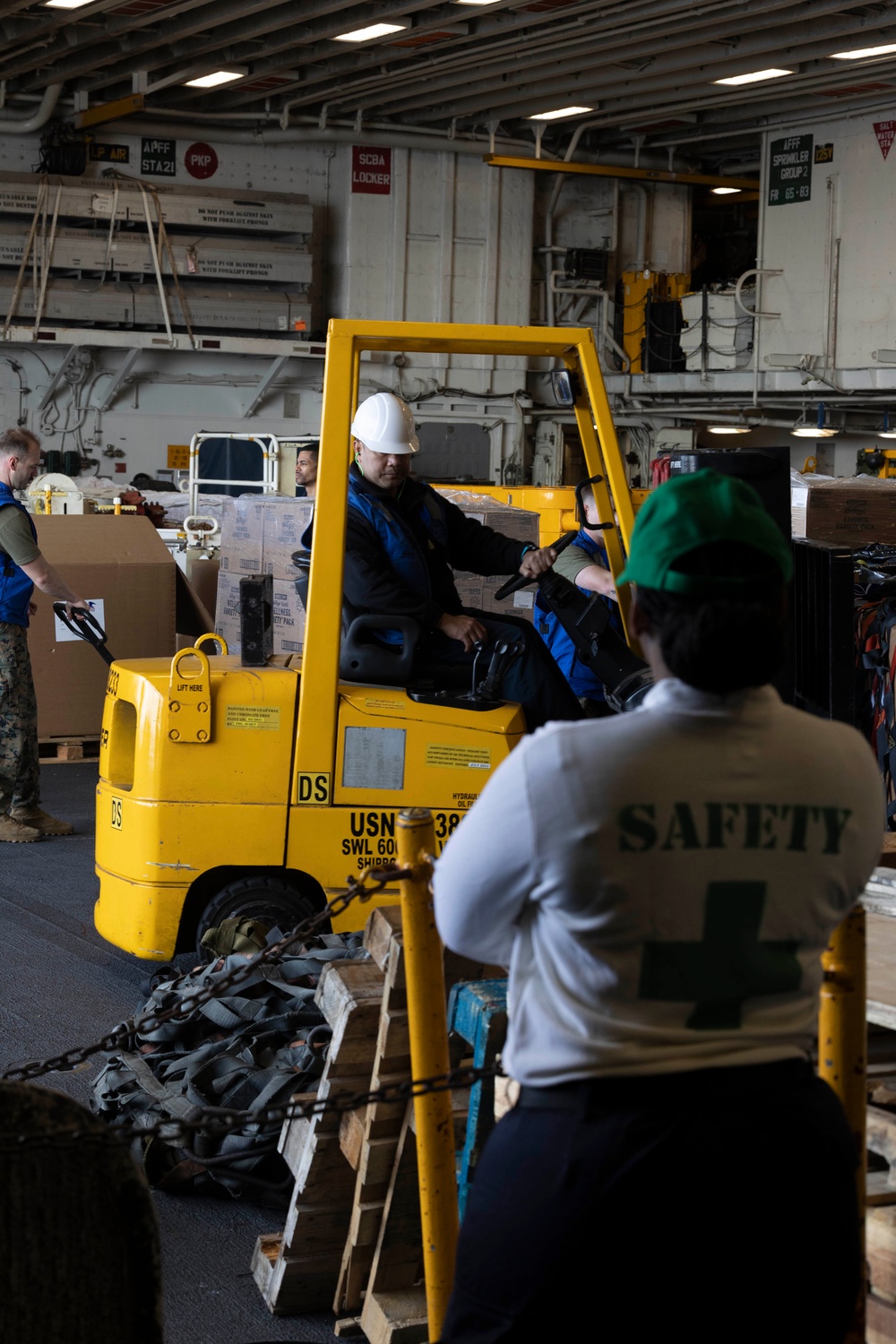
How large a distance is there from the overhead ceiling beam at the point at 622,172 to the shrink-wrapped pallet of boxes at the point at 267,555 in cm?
969

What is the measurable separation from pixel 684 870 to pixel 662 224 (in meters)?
18.9

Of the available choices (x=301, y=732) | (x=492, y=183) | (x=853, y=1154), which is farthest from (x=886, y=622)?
(x=492, y=183)

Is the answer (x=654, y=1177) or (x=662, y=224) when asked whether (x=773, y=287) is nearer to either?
(x=662, y=224)

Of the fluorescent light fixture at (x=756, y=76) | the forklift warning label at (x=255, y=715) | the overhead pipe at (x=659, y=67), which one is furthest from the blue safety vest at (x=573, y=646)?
the fluorescent light fixture at (x=756, y=76)

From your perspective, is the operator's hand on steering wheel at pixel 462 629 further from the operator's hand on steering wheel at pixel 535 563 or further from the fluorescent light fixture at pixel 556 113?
the fluorescent light fixture at pixel 556 113

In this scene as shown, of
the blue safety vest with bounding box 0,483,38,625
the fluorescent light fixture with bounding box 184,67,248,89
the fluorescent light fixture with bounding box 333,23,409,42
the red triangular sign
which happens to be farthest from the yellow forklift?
the red triangular sign

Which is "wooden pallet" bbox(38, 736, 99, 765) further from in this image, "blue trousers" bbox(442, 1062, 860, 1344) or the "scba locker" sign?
the "scba locker" sign

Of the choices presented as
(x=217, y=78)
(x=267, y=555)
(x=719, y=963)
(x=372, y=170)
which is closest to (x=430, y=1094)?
(x=719, y=963)

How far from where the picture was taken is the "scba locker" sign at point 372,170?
57.3ft

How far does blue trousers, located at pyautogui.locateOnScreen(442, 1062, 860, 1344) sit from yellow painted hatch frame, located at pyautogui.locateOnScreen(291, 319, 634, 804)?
303 centimetres

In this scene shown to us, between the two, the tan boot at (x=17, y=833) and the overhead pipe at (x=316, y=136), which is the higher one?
the overhead pipe at (x=316, y=136)

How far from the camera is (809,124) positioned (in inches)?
655

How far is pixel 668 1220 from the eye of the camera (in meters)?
1.59

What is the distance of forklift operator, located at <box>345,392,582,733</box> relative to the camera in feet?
15.6
